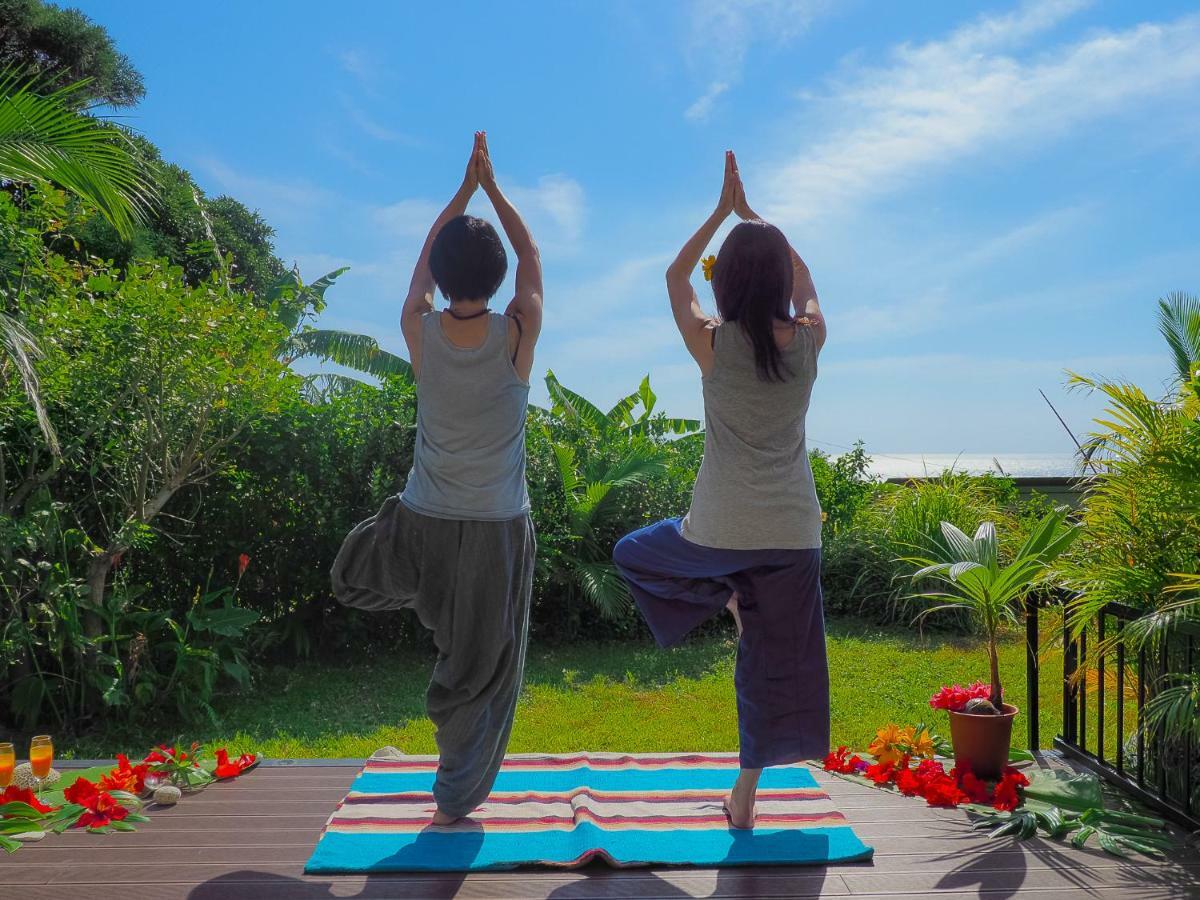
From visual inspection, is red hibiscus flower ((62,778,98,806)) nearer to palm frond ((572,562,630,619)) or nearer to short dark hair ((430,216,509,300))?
short dark hair ((430,216,509,300))

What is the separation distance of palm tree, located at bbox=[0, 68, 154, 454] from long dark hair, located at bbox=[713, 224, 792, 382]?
3.11 metres

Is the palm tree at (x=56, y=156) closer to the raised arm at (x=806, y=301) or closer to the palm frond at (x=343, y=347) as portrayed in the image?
the raised arm at (x=806, y=301)

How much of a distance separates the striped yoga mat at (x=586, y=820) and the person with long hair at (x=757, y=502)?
0.20 meters

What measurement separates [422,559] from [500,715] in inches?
21.3

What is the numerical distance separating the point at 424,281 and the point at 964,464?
26.9 feet

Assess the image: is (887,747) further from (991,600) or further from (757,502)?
(757,502)

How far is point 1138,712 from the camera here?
11.0 ft

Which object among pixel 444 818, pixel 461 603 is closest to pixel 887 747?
pixel 444 818

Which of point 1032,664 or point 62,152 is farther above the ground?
point 62,152

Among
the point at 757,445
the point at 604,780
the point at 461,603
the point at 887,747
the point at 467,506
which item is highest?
the point at 757,445

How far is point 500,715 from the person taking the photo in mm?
2947

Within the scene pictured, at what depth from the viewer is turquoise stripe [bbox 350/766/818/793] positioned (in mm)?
3385

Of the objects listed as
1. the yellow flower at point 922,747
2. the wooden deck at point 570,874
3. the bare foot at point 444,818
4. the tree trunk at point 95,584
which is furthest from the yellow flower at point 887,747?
the tree trunk at point 95,584

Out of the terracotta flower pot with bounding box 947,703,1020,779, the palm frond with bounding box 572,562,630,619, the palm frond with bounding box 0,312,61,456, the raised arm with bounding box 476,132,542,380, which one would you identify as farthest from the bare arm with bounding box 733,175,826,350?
the palm frond with bounding box 572,562,630,619
